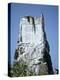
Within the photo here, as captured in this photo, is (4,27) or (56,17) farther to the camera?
(56,17)

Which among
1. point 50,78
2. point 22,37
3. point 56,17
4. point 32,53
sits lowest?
point 50,78

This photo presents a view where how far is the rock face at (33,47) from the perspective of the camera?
1867mm

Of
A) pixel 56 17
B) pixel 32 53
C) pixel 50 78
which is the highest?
pixel 56 17

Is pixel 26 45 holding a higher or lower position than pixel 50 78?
higher

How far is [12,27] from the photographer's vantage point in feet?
6.04

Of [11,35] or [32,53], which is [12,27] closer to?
[11,35]

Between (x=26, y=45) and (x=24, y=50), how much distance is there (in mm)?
44

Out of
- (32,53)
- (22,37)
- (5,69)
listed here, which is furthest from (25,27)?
(5,69)

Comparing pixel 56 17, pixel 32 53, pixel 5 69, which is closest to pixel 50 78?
pixel 32 53

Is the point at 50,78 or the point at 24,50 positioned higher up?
the point at 24,50

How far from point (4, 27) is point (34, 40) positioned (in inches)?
10.6

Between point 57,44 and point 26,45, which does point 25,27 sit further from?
point 57,44

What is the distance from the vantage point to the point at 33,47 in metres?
1.90

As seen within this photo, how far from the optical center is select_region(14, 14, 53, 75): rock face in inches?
73.5
